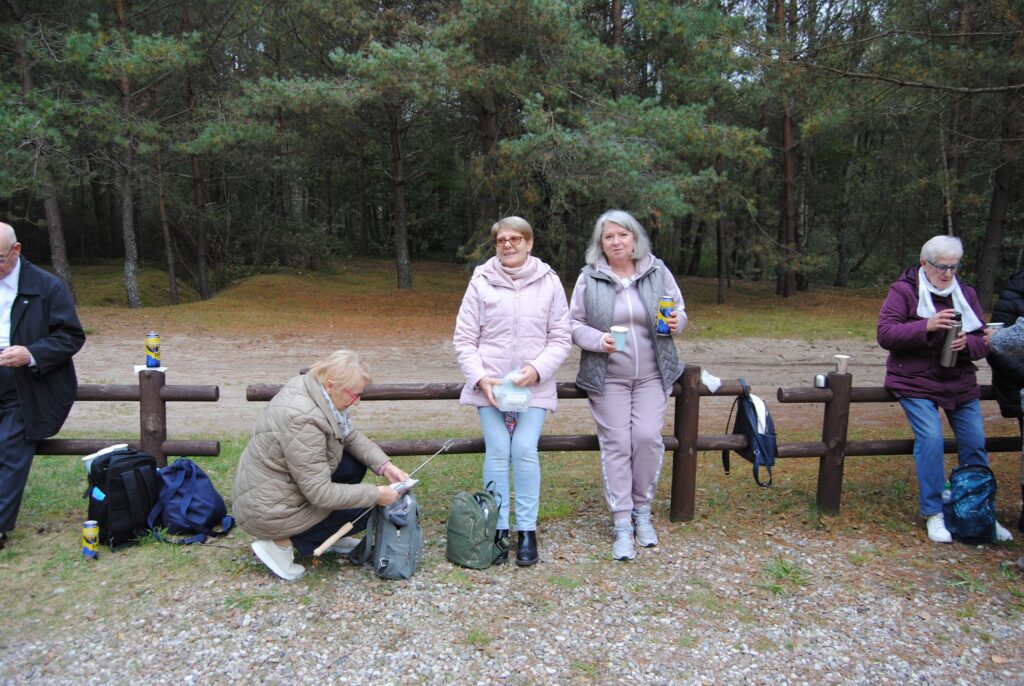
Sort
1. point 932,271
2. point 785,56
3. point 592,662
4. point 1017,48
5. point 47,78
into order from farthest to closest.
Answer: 1. point 47,78
2. point 785,56
3. point 1017,48
4. point 932,271
5. point 592,662

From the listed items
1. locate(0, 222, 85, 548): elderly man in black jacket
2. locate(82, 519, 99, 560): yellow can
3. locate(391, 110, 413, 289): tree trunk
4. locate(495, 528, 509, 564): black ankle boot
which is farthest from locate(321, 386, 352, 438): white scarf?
locate(391, 110, 413, 289): tree trunk

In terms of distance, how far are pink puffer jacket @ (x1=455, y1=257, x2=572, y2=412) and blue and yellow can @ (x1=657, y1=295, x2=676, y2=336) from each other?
0.55 m

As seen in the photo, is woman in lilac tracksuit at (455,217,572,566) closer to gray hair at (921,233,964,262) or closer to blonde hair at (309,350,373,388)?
blonde hair at (309,350,373,388)

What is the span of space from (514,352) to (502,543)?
1129 millimetres

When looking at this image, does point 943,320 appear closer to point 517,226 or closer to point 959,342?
point 959,342

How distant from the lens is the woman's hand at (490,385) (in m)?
4.27

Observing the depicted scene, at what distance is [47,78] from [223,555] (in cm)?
1656

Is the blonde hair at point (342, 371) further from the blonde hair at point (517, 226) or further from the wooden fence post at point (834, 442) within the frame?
the wooden fence post at point (834, 442)

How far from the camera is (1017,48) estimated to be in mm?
6871

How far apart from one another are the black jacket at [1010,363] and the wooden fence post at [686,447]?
1.83 m

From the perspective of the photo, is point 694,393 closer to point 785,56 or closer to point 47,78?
point 785,56

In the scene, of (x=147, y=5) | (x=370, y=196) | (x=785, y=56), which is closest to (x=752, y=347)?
(x=785, y=56)

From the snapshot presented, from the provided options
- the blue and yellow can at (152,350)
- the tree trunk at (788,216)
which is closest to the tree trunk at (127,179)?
Result: the blue and yellow can at (152,350)

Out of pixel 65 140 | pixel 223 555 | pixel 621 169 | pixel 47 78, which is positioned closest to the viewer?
pixel 223 555
